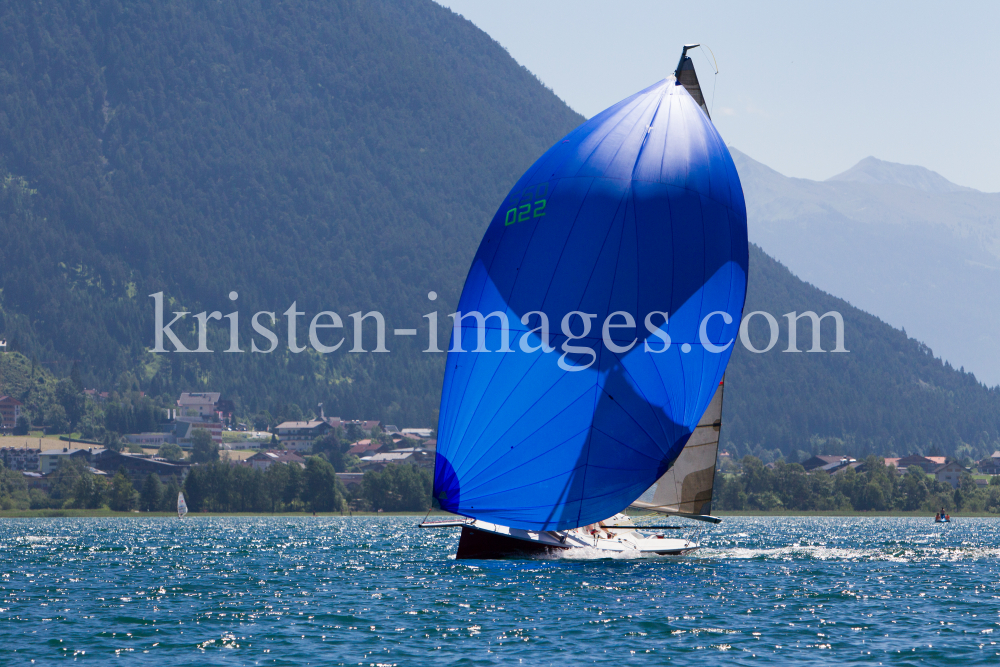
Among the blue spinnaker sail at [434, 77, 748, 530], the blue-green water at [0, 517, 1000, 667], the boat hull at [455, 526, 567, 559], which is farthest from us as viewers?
the boat hull at [455, 526, 567, 559]

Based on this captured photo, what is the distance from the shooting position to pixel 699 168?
4022 centimetres

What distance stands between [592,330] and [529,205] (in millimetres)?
4784

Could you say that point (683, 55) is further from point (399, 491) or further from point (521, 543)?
point (399, 491)

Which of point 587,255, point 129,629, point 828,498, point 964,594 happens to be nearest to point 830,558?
point 964,594

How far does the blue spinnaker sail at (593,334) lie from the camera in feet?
128

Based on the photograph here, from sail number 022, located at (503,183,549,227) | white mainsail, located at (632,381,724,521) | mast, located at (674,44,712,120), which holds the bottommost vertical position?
white mainsail, located at (632,381,724,521)

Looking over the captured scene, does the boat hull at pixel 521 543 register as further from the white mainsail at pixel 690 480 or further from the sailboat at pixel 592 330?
the white mainsail at pixel 690 480

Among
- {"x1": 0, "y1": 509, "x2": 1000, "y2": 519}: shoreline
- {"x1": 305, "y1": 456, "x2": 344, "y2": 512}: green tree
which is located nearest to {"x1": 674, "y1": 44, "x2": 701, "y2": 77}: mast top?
{"x1": 0, "y1": 509, "x2": 1000, "y2": 519}: shoreline

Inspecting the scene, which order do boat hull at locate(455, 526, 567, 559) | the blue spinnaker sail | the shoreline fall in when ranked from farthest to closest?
the shoreline
boat hull at locate(455, 526, 567, 559)
the blue spinnaker sail

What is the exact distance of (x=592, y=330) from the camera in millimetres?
38750

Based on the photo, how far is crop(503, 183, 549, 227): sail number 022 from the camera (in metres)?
39.9

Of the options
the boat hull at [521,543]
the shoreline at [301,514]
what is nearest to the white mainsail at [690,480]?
the boat hull at [521,543]

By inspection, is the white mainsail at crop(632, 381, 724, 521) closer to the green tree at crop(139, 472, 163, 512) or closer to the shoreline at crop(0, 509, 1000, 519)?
the shoreline at crop(0, 509, 1000, 519)

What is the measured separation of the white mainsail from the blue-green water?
2279 mm
